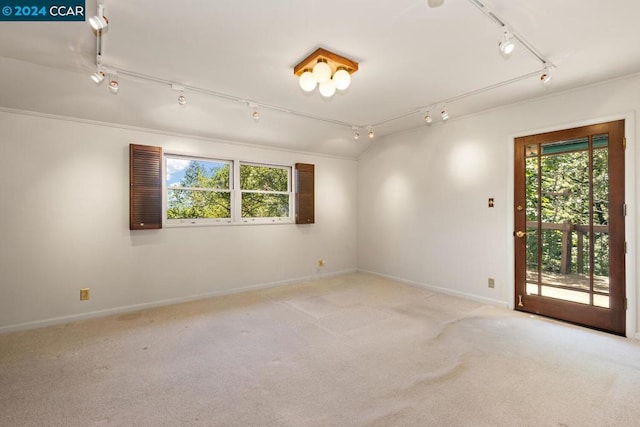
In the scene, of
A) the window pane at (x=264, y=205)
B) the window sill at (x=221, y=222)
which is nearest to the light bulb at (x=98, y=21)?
the window sill at (x=221, y=222)

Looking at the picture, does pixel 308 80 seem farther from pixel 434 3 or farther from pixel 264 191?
pixel 264 191

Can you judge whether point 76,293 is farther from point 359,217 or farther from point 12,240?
point 359,217

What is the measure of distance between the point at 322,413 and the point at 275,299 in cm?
244

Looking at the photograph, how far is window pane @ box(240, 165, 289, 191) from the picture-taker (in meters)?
4.71

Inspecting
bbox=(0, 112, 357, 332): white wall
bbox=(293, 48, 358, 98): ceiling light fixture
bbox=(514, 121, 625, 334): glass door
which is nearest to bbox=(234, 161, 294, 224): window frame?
bbox=(0, 112, 357, 332): white wall

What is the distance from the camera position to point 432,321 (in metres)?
3.35

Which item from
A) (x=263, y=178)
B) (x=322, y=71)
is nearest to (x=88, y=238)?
(x=263, y=178)

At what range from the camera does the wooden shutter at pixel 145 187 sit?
3.63 metres

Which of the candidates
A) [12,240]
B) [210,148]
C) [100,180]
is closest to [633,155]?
[210,148]

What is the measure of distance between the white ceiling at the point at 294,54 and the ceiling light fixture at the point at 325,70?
7 cm

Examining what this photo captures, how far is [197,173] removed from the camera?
4.30 metres

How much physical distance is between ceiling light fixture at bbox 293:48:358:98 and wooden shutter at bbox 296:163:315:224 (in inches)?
97.8

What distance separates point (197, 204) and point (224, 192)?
0.44 metres

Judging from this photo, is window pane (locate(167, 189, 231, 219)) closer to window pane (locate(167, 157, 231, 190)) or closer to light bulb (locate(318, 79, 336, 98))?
window pane (locate(167, 157, 231, 190))
